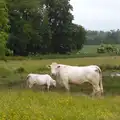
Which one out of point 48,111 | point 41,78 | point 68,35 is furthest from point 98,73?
point 68,35

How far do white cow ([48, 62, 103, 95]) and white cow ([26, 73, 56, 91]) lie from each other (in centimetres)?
429

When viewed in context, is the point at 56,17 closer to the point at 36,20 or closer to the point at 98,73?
the point at 36,20

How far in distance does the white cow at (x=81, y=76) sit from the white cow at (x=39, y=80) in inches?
169

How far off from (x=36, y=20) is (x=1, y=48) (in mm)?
42788

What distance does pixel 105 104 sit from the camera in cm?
1256

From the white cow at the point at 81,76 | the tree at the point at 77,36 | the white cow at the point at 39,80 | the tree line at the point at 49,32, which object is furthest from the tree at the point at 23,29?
the white cow at the point at 81,76

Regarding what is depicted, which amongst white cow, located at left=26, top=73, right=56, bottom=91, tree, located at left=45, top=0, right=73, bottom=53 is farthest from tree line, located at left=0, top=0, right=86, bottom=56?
white cow, located at left=26, top=73, right=56, bottom=91

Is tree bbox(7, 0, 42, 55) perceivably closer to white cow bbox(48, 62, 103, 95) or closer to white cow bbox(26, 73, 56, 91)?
white cow bbox(26, 73, 56, 91)

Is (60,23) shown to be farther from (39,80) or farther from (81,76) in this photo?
(81,76)

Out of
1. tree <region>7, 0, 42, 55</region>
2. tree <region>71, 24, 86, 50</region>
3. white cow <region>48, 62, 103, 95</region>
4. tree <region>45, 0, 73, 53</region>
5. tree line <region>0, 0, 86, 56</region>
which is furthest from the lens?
tree <region>71, 24, 86, 50</region>

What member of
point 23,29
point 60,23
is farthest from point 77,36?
point 23,29

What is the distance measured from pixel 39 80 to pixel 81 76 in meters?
5.41

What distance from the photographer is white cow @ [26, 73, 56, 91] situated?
2454 cm

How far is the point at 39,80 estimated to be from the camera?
2486 cm
